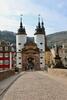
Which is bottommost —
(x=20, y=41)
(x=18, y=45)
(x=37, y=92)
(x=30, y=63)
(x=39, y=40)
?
(x=37, y=92)

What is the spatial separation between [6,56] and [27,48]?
10851 mm

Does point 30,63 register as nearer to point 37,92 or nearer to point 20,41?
point 20,41

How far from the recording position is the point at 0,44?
468 feet

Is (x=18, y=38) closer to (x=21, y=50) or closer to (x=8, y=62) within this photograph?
(x=21, y=50)

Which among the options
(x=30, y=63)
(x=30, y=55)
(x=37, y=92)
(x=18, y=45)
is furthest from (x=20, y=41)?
(x=37, y=92)

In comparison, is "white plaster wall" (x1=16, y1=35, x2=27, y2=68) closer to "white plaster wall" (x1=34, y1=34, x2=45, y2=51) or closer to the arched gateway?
the arched gateway

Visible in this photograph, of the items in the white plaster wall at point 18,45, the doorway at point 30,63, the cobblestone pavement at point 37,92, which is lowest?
the cobblestone pavement at point 37,92

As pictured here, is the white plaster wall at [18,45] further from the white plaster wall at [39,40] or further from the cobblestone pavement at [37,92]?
the cobblestone pavement at [37,92]

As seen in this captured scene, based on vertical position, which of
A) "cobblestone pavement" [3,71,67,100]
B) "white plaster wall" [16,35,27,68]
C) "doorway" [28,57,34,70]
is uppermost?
"white plaster wall" [16,35,27,68]

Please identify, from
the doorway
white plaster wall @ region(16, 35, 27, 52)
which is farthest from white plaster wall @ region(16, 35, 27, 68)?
the doorway

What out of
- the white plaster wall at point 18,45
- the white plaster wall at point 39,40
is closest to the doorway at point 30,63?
the white plaster wall at point 18,45

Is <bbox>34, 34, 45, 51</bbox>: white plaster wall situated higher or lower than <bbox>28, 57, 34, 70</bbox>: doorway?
higher

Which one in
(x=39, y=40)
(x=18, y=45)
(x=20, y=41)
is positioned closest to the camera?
(x=18, y=45)

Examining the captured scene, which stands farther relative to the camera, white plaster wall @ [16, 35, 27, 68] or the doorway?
the doorway
